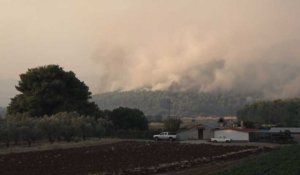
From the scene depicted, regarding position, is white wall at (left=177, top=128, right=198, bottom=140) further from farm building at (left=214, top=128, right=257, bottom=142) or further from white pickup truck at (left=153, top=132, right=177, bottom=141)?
white pickup truck at (left=153, top=132, right=177, bottom=141)

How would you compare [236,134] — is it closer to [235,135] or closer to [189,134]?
[235,135]

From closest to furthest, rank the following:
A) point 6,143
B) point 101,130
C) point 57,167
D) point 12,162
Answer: point 57,167 < point 12,162 < point 6,143 < point 101,130

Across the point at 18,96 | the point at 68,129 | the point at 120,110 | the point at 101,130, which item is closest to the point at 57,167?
the point at 68,129

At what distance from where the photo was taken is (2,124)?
79688 mm

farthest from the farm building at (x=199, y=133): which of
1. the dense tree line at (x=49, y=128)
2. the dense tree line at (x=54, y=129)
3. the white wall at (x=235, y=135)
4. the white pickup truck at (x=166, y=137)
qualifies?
the dense tree line at (x=49, y=128)

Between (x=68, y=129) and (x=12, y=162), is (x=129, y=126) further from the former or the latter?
(x=12, y=162)

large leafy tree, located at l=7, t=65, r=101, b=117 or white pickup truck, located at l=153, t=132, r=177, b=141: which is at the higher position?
large leafy tree, located at l=7, t=65, r=101, b=117

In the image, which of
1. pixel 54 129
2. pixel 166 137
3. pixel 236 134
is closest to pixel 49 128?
pixel 54 129

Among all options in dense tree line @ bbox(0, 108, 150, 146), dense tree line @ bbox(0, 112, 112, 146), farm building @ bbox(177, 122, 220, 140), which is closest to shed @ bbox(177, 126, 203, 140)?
farm building @ bbox(177, 122, 220, 140)

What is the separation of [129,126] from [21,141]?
52021 mm

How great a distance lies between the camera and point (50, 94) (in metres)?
108

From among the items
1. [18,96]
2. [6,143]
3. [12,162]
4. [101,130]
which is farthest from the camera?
[18,96]

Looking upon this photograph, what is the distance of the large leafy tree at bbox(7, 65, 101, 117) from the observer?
106250 millimetres

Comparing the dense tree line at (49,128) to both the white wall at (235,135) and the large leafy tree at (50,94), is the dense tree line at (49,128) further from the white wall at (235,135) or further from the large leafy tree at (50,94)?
the white wall at (235,135)
